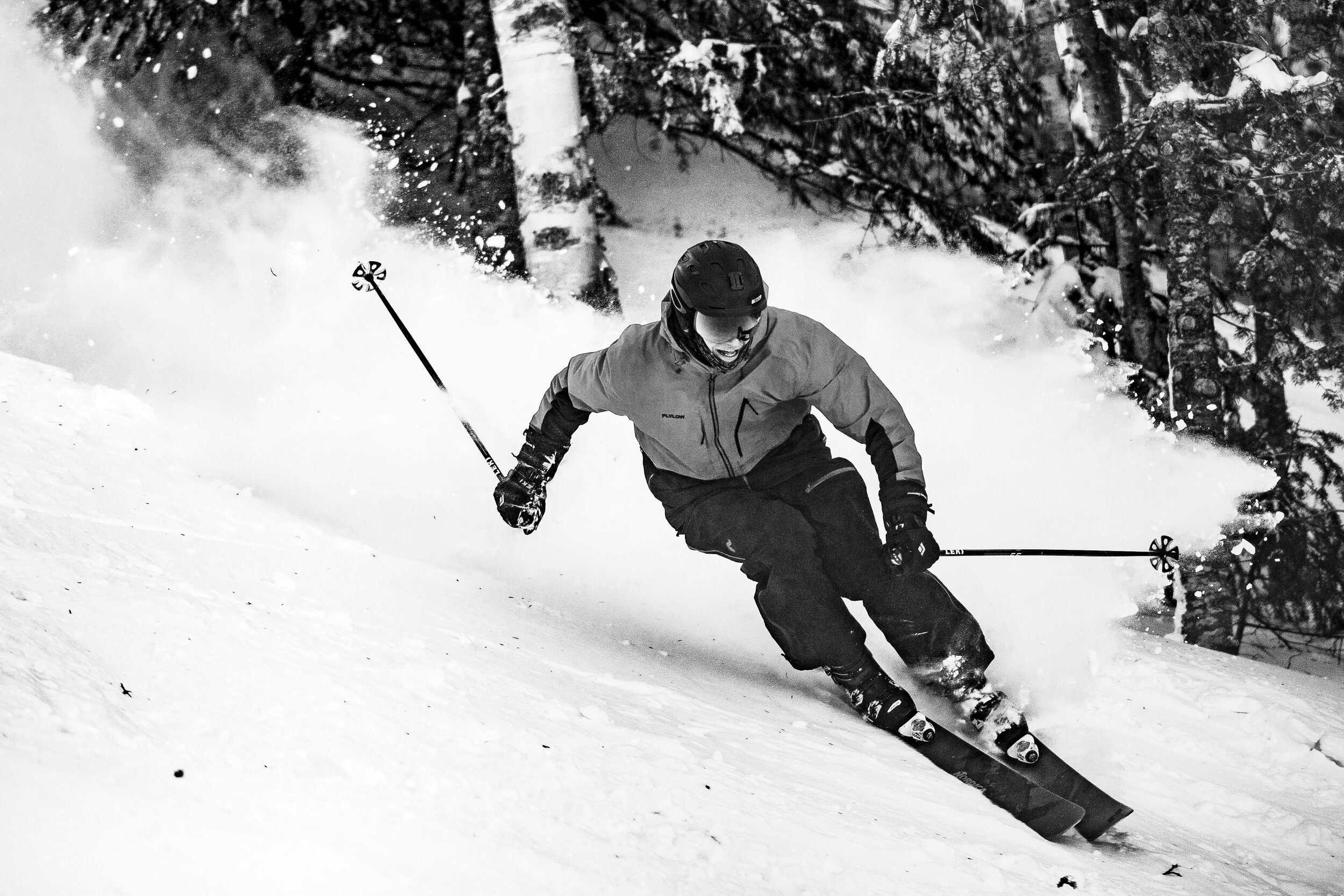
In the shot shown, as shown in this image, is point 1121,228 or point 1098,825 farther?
point 1121,228

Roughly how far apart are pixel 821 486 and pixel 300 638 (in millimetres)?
1682

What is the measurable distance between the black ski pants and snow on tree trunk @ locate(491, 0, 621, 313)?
2.70 m

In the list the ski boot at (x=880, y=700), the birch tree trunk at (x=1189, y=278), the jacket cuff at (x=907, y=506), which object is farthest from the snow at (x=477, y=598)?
the jacket cuff at (x=907, y=506)

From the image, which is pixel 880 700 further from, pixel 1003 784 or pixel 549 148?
pixel 549 148

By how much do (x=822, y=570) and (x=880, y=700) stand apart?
1.41ft

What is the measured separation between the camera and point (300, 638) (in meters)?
2.43

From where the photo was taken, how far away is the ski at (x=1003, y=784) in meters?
2.65

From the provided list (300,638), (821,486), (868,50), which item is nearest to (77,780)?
(300,638)

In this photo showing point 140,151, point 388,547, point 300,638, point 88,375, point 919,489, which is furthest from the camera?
point 140,151

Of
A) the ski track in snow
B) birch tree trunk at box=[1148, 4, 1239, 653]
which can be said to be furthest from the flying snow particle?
birch tree trunk at box=[1148, 4, 1239, 653]

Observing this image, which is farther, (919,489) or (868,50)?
(868,50)

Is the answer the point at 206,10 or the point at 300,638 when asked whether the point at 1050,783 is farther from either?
the point at 206,10

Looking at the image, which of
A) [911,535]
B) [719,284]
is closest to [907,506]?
[911,535]

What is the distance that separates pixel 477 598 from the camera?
11.2 ft
